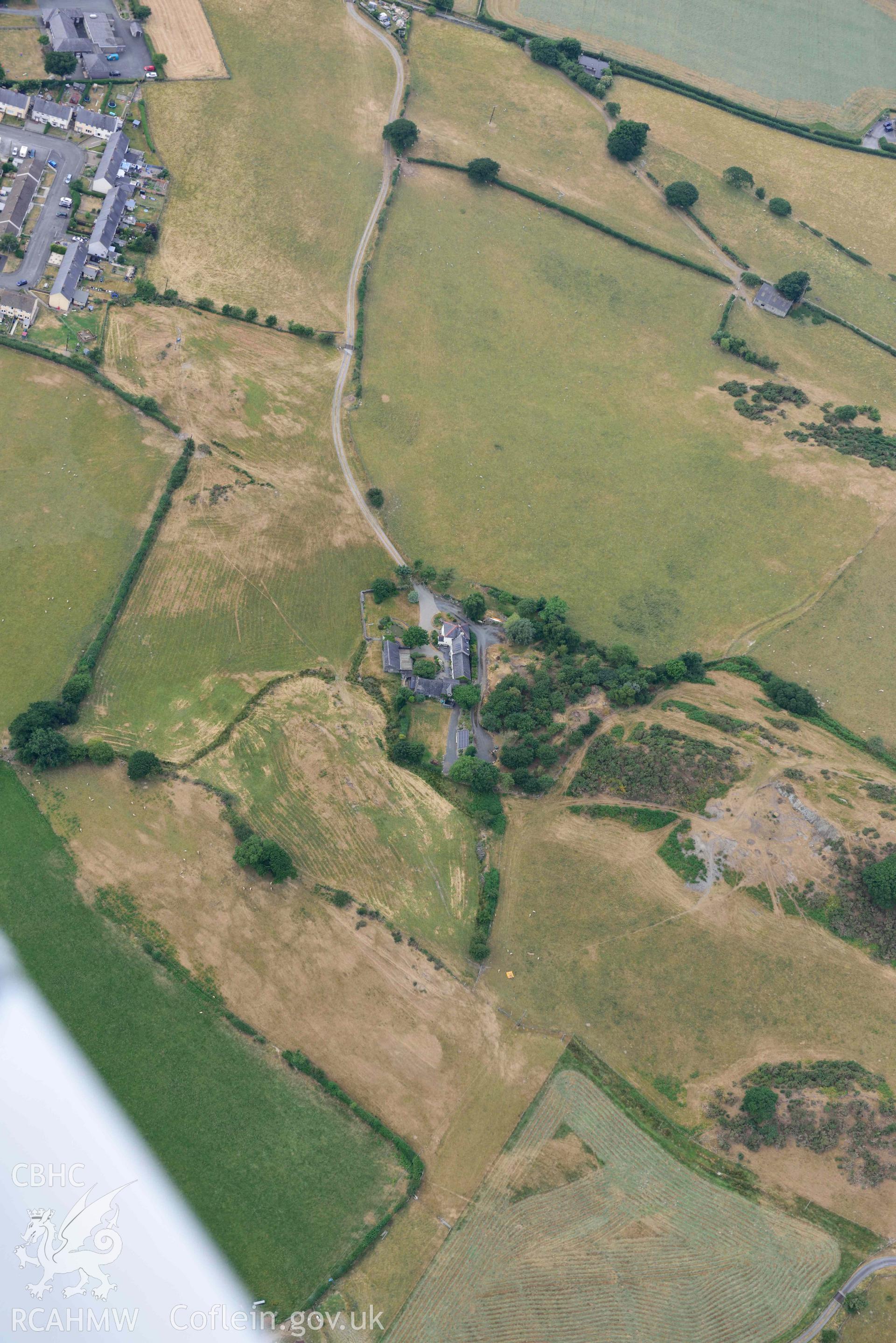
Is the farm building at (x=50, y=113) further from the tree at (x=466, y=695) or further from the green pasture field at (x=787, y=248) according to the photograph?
the tree at (x=466, y=695)

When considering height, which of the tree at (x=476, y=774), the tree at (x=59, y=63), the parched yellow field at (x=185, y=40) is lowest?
the tree at (x=476, y=774)

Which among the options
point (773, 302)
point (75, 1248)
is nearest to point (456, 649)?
point (75, 1248)

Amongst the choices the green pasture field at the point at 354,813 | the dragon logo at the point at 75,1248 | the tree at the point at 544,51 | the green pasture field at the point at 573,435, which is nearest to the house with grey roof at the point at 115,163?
the green pasture field at the point at 573,435

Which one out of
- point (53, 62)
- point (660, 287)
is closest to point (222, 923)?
point (660, 287)

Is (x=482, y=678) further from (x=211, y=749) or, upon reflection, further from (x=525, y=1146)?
(x=525, y=1146)

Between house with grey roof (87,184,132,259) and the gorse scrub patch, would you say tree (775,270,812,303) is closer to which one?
the gorse scrub patch

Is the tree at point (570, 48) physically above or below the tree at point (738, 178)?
above
